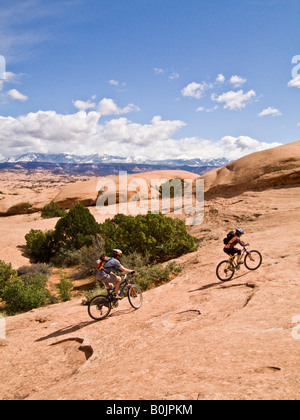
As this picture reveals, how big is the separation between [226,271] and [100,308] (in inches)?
143

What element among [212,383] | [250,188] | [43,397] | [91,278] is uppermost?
[250,188]

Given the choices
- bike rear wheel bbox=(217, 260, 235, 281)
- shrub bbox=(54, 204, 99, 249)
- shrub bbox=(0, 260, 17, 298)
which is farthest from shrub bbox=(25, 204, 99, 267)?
bike rear wheel bbox=(217, 260, 235, 281)

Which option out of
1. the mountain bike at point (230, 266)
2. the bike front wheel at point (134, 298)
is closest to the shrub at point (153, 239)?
the mountain bike at point (230, 266)

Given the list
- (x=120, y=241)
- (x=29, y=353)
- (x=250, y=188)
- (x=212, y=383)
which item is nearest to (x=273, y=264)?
(x=212, y=383)

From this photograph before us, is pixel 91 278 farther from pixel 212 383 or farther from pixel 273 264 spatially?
pixel 212 383

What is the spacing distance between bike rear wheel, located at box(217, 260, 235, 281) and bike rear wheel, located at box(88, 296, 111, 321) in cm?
322

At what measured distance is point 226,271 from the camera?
8023 mm

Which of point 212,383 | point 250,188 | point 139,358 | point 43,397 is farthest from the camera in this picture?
point 250,188

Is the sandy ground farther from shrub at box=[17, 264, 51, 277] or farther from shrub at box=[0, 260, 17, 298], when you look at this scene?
shrub at box=[17, 264, 51, 277]

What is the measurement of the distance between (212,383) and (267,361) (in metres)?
0.78

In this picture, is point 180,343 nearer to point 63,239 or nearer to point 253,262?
point 253,262

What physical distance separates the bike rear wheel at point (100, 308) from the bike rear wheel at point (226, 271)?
3219 millimetres

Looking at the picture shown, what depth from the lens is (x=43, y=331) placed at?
695 centimetres

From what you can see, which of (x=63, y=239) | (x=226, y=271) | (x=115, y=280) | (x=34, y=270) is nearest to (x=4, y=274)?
(x=34, y=270)
